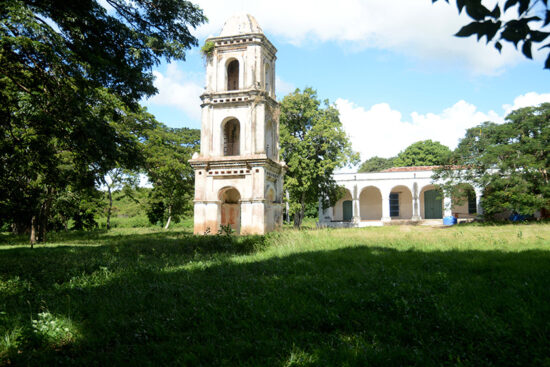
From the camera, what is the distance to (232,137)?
1945 centimetres

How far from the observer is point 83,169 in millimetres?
9781

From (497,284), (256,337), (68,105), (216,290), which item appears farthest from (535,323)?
(68,105)

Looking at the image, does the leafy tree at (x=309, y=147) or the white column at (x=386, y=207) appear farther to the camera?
the white column at (x=386, y=207)

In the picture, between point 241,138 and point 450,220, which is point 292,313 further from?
point 450,220

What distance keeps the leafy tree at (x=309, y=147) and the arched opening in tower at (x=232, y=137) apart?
21.0ft

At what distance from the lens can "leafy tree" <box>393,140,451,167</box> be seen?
157 ft

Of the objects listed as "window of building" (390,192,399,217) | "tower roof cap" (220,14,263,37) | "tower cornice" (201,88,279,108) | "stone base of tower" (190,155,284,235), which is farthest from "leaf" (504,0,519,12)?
"window of building" (390,192,399,217)

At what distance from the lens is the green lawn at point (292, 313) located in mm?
3432

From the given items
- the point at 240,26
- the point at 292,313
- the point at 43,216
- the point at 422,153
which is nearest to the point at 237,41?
the point at 240,26

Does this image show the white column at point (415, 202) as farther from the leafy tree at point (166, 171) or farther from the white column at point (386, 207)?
the leafy tree at point (166, 171)

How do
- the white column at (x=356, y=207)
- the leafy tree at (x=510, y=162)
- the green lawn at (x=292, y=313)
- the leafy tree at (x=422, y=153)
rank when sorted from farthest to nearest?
1. the leafy tree at (x=422, y=153)
2. the white column at (x=356, y=207)
3. the leafy tree at (x=510, y=162)
4. the green lawn at (x=292, y=313)

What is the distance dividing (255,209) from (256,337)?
42.0ft

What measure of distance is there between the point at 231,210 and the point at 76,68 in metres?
11.4

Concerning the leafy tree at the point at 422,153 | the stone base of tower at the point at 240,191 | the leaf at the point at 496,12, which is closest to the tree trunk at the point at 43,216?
the stone base of tower at the point at 240,191
